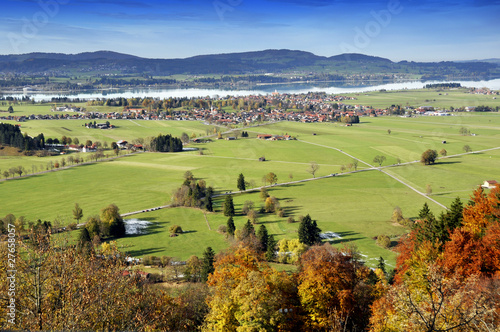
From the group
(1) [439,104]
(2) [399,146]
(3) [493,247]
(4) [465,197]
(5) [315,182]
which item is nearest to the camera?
(3) [493,247]

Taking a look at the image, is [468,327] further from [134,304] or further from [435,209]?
[435,209]

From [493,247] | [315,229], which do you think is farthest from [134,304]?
[315,229]

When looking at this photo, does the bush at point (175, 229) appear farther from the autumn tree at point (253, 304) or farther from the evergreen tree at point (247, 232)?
the autumn tree at point (253, 304)

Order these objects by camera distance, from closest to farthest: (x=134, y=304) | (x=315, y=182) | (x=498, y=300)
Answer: (x=134, y=304), (x=498, y=300), (x=315, y=182)

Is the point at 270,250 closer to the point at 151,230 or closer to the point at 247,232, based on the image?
the point at 247,232

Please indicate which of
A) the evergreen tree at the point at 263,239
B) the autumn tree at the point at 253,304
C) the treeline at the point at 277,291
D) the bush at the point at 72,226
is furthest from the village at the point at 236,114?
the autumn tree at the point at 253,304
